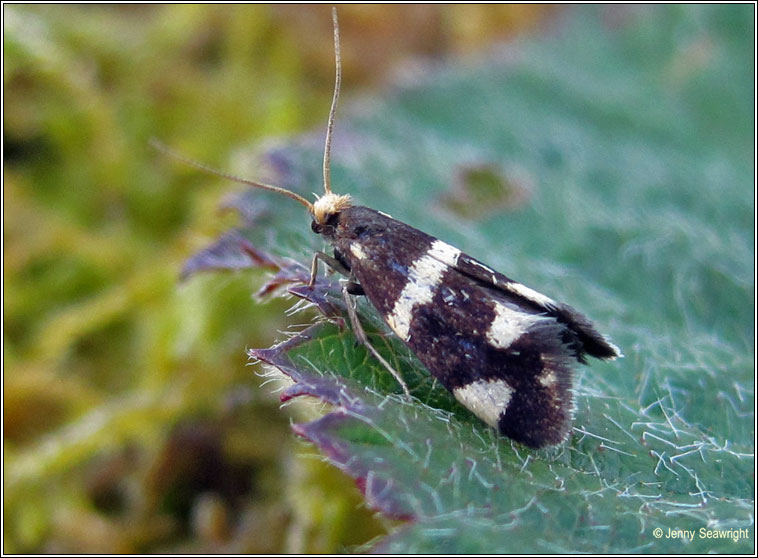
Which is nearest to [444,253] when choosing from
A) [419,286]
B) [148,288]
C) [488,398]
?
[419,286]

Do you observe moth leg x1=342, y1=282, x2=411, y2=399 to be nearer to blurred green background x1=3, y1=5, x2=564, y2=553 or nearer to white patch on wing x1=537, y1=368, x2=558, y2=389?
white patch on wing x1=537, y1=368, x2=558, y2=389

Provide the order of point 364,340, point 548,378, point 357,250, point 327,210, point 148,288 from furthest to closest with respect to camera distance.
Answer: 1. point 148,288
2. point 327,210
3. point 357,250
4. point 364,340
5. point 548,378

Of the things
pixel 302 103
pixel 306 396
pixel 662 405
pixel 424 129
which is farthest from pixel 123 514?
pixel 302 103

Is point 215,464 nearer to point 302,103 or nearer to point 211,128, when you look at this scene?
point 211,128

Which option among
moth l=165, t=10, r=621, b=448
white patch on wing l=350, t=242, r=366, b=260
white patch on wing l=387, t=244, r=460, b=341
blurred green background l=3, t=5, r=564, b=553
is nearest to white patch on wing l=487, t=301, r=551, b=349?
moth l=165, t=10, r=621, b=448

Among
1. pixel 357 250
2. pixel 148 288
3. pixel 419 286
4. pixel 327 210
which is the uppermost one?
pixel 148 288

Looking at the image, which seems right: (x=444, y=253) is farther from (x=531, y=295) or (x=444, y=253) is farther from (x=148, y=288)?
(x=148, y=288)

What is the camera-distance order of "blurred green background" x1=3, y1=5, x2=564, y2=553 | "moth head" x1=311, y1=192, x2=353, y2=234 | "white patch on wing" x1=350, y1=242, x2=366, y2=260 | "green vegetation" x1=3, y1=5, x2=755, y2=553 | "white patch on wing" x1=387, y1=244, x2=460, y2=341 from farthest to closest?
"blurred green background" x1=3, y1=5, x2=564, y2=553
"moth head" x1=311, y1=192, x2=353, y2=234
"white patch on wing" x1=350, y1=242, x2=366, y2=260
"white patch on wing" x1=387, y1=244, x2=460, y2=341
"green vegetation" x1=3, y1=5, x2=755, y2=553
